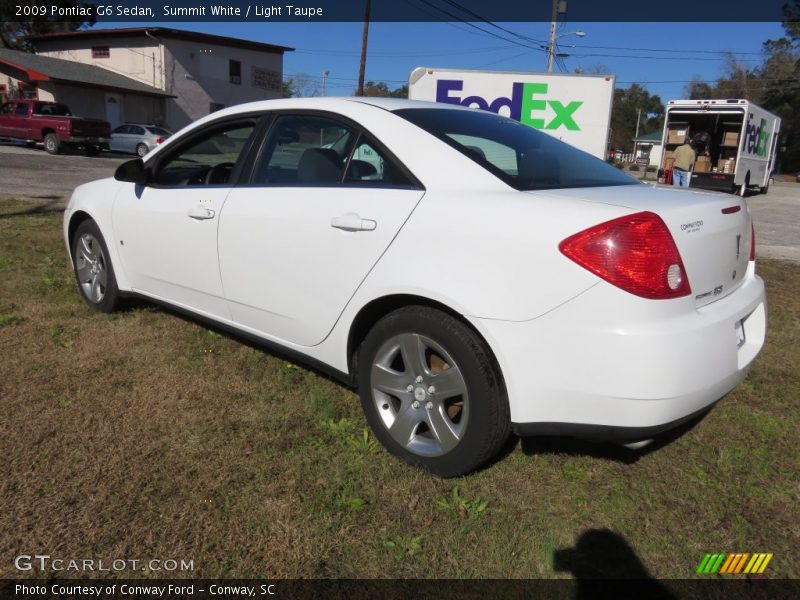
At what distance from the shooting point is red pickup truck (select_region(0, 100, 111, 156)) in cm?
2330

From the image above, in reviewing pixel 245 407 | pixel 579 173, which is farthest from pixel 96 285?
pixel 579 173

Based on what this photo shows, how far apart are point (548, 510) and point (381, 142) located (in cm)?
174

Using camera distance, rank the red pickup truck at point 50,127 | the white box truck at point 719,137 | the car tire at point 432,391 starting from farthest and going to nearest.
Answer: the red pickup truck at point 50,127, the white box truck at point 719,137, the car tire at point 432,391

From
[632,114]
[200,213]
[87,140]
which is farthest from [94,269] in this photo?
[632,114]

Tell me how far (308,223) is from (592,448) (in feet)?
5.68

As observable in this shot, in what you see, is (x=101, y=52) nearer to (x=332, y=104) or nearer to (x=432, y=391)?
(x=332, y=104)

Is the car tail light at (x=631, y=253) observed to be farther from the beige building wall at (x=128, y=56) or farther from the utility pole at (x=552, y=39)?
the beige building wall at (x=128, y=56)

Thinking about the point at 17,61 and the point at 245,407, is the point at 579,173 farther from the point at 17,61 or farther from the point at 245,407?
the point at 17,61

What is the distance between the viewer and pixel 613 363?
2.14m

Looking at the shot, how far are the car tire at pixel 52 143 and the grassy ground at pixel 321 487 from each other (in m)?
23.0

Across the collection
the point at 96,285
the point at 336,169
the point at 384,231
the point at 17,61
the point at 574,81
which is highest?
the point at 17,61

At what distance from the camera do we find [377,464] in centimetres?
283

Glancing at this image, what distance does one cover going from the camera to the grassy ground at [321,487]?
228cm

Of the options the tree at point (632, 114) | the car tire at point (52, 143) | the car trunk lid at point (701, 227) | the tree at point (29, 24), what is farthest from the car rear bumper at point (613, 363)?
the tree at point (632, 114)
